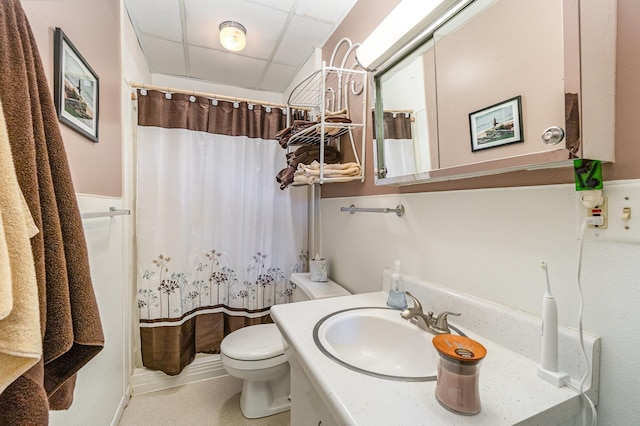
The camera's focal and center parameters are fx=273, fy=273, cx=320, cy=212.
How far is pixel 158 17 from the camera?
63.6 inches

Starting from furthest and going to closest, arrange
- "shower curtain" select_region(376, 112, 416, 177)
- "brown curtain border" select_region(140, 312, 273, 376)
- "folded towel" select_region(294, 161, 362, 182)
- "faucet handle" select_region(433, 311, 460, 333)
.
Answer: "brown curtain border" select_region(140, 312, 273, 376) < "folded towel" select_region(294, 161, 362, 182) < "shower curtain" select_region(376, 112, 416, 177) < "faucet handle" select_region(433, 311, 460, 333)

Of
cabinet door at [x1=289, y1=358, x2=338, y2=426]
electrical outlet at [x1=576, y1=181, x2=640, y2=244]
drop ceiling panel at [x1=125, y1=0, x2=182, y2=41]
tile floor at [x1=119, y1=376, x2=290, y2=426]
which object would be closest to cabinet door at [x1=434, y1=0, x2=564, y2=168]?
electrical outlet at [x1=576, y1=181, x2=640, y2=244]

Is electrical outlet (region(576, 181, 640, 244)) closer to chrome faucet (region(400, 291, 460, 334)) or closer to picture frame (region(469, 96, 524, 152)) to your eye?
picture frame (region(469, 96, 524, 152))

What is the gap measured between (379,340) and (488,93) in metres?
0.86

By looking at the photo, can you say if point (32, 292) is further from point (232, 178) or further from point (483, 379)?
point (232, 178)

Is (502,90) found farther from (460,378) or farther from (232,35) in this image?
(232,35)

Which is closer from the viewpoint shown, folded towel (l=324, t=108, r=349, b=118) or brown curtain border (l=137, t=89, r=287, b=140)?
folded towel (l=324, t=108, r=349, b=118)

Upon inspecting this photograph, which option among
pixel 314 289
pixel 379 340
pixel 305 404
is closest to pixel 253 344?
pixel 314 289

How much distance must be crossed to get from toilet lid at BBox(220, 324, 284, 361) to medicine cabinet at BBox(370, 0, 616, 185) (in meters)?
1.12

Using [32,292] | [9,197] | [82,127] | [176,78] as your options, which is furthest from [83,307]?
[176,78]

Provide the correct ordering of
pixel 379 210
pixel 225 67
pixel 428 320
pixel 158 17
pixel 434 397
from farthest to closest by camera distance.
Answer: pixel 225 67, pixel 158 17, pixel 379 210, pixel 428 320, pixel 434 397

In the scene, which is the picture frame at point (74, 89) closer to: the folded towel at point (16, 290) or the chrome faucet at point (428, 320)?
the folded towel at point (16, 290)

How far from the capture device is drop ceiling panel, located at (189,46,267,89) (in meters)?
1.99

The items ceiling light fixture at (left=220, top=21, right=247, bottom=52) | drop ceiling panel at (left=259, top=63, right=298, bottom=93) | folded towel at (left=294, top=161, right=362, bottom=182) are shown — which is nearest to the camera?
folded towel at (left=294, top=161, right=362, bottom=182)
